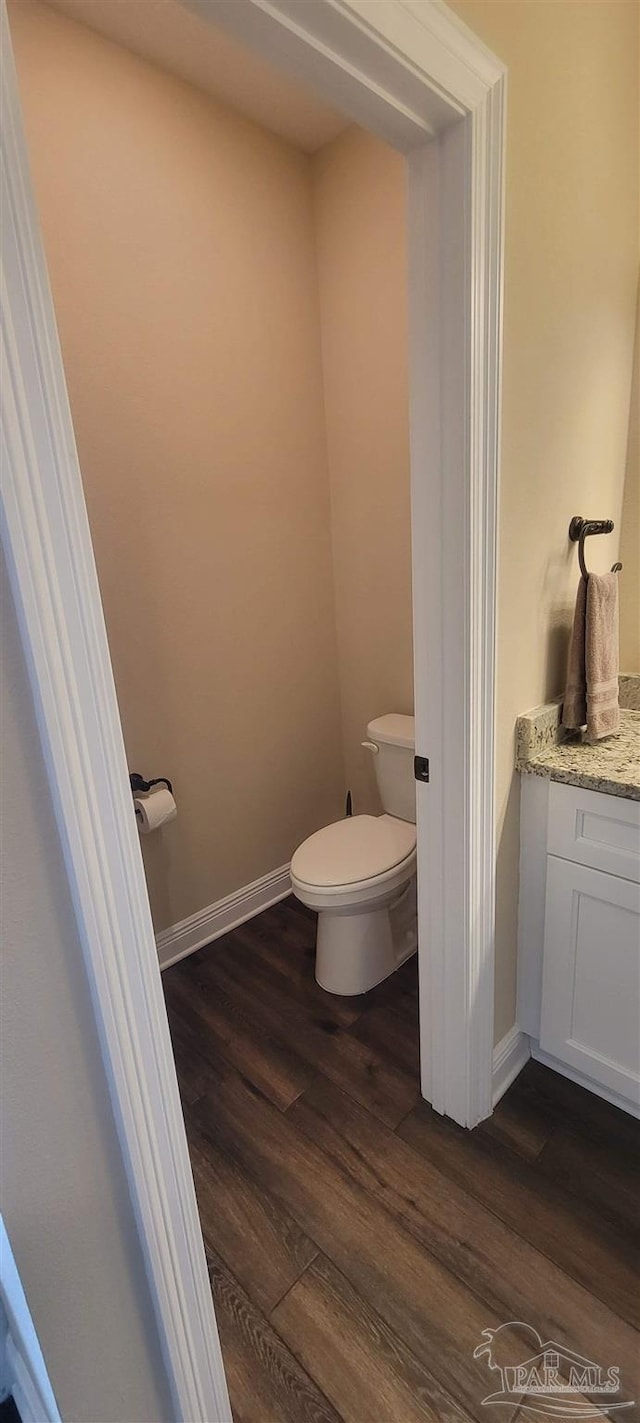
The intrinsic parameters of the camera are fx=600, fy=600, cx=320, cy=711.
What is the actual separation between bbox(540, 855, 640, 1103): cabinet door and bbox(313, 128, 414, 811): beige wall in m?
0.99

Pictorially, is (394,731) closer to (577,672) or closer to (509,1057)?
(577,672)

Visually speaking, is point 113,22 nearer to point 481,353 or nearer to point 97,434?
point 97,434

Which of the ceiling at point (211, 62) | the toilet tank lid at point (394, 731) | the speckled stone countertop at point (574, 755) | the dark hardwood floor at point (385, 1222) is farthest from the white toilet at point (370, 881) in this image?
the ceiling at point (211, 62)

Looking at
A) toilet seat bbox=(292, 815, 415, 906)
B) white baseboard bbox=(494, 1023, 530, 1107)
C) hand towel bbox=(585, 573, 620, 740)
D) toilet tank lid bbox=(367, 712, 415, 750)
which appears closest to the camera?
hand towel bbox=(585, 573, 620, 740)

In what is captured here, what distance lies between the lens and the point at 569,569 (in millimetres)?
1429

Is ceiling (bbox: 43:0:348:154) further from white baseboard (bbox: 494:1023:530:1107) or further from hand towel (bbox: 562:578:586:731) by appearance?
white baseboard (bbox: 494:1023:530:1107)

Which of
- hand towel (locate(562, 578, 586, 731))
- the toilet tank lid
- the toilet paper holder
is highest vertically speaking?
hand towel (locate(562, 578, 586, 731))

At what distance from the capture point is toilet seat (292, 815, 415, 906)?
1691 mm

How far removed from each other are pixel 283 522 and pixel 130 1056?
1.85 m

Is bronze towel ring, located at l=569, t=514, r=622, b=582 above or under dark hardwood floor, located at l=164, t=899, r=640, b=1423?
above

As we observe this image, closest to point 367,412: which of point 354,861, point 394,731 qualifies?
point 394,731

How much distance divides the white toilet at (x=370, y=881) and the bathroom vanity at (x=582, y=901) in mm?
436

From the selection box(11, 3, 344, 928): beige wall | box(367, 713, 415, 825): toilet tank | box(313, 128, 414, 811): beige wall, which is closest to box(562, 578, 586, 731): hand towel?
box(367, 713, 415, 825): toilet tank

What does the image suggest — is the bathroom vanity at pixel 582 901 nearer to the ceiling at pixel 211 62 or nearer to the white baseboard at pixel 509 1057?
the white baseboard at pixel 509 1057
